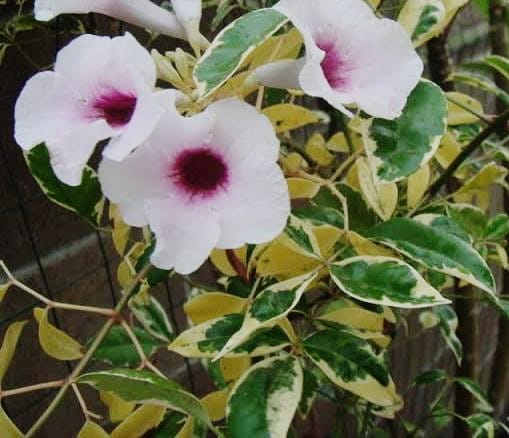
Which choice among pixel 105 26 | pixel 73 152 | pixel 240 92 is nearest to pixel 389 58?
pixel 240 92

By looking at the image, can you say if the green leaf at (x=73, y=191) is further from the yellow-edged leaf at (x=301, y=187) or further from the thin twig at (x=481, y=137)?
the thin twig at (x=481, y=137)

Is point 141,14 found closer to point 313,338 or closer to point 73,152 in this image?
point 73,152

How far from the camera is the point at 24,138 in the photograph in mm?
442

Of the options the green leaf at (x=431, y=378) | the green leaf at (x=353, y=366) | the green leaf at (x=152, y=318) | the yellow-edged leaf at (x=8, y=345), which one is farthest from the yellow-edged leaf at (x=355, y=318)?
the green leaf at (x=431, y=378)

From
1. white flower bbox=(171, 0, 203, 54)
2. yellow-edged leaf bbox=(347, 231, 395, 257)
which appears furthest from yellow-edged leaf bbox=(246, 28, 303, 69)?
yellow-edged leaf bbox=(347, 231, 395, 257)

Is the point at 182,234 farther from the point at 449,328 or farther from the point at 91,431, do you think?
the point at 449,328

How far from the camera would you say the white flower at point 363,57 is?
0.46 metres

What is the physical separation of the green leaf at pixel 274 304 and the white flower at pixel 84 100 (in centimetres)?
17

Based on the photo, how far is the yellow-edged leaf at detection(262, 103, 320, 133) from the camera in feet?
2.23

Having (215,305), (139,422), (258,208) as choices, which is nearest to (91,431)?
(139,422)

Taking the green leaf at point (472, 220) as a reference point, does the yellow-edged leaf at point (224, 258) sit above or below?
above

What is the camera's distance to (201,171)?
0.46 m

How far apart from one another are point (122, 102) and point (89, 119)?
2 cm

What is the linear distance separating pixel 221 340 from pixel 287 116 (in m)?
0.23
